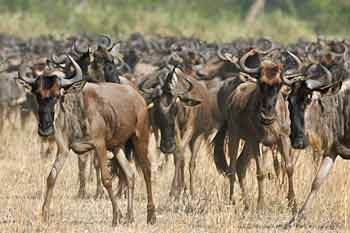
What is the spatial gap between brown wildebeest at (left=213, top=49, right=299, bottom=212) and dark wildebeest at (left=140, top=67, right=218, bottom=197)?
502mm

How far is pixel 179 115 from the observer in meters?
14.0

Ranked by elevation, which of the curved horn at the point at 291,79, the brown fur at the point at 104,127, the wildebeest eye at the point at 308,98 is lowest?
the brown fur at the point at 104,127

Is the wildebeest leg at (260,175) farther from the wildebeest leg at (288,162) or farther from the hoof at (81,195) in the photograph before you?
the hoof at (81,195)

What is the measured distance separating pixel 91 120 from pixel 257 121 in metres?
2.20

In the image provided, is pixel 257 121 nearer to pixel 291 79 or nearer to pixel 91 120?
pixel 291 79

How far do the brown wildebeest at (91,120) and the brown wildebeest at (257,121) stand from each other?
1274mm

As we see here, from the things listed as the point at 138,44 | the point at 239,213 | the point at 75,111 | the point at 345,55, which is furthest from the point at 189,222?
the point at 138,44

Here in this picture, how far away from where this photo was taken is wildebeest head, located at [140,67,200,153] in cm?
1300

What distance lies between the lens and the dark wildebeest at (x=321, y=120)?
10320 mm

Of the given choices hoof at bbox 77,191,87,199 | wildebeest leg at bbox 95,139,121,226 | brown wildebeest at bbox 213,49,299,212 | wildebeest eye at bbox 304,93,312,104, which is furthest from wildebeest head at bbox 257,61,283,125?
hoof at bbox 77,191,87,199

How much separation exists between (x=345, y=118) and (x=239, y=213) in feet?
4.79

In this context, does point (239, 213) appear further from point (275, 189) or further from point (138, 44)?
point (138, 44)

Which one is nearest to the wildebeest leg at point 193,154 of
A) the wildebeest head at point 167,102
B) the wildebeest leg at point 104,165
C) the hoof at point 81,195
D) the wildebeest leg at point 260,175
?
the wildebeest head at point 167,102

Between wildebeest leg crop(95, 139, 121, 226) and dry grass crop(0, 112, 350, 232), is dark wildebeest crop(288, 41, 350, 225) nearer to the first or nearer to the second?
dry grass crop(0, 112, 350, 232)
